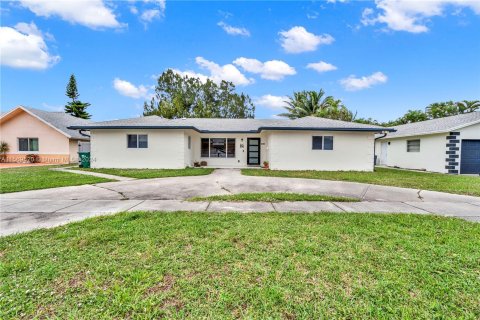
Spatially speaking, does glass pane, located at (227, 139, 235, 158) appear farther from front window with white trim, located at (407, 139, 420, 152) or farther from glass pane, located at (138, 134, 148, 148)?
front window with white trim, located at (407, 139, 420, 152)

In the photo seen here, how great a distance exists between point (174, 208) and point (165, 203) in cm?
61

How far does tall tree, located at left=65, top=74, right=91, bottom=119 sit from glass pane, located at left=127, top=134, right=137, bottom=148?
28313mm

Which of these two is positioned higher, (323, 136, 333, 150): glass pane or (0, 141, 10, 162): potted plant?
(323, 136, 333, 150): glass pane

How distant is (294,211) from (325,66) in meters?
21.3

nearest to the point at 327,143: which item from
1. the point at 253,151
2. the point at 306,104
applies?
the point at 253,151

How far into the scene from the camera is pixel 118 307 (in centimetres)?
200

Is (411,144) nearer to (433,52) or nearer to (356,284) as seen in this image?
(433,52)

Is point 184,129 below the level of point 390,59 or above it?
below

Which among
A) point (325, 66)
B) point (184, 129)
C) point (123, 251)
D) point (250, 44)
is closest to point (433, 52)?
point (325, 66)

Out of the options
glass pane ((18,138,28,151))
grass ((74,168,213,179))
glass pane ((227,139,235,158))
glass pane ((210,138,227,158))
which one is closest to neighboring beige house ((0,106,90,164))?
glass pane ((18,138,28,151))

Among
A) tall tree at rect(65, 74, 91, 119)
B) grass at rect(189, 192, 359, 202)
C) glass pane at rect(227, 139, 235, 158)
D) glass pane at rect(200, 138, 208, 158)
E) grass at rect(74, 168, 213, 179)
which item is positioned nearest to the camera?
grass at rect(189, 192, 359, 202)

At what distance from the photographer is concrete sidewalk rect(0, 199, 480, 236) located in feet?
15.0

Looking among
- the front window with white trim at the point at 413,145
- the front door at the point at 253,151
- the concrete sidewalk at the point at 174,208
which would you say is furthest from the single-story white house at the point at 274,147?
the concrete sidewalk at the point at 174,208

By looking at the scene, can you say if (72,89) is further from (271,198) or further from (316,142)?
(271,198)
